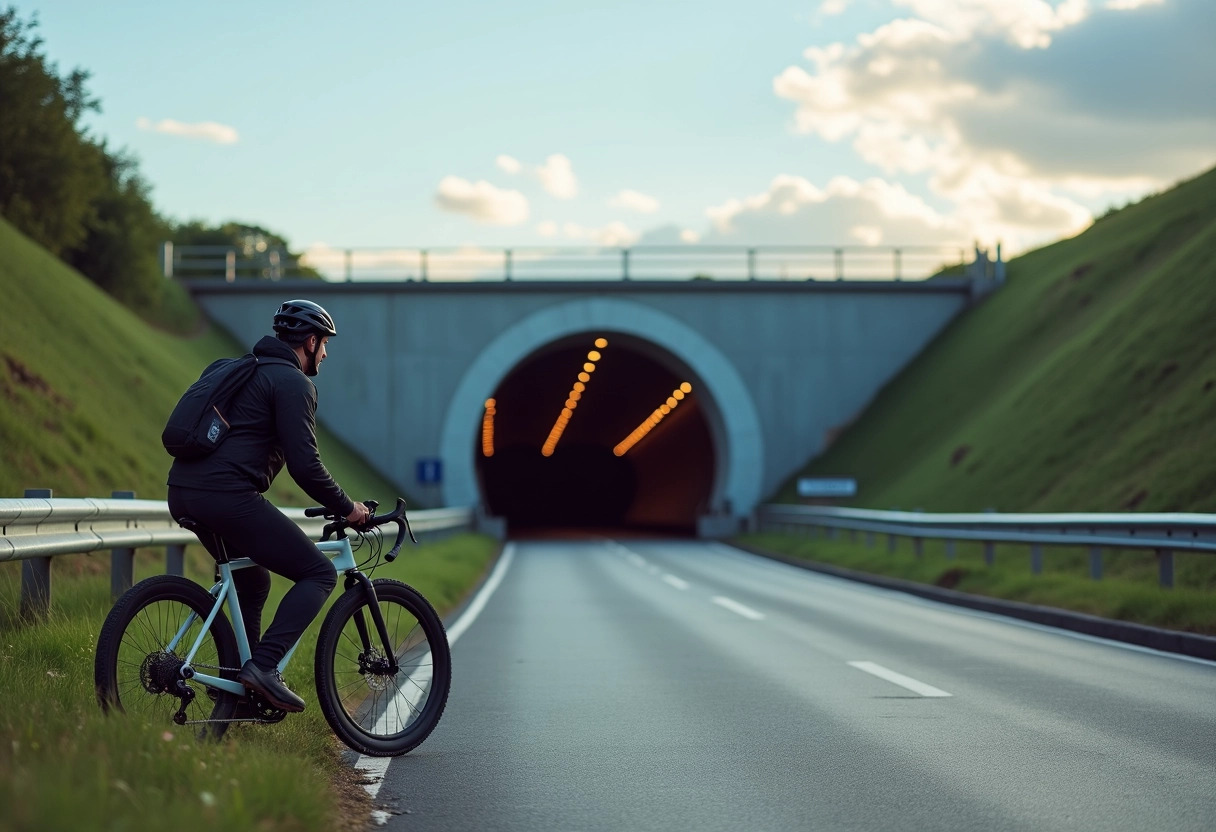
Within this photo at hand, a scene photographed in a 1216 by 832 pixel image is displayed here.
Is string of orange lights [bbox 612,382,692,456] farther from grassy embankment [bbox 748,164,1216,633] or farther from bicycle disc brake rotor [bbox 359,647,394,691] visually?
bicycle disc brake rotor [bbox 359,647,394,691]

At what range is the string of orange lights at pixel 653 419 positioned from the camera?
4584cm

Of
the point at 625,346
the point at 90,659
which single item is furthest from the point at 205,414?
the point at 625,346

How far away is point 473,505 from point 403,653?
1219 inches

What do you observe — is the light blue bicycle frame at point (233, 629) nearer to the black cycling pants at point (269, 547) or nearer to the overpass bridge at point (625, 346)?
the black cycling pants at point (269, 547)

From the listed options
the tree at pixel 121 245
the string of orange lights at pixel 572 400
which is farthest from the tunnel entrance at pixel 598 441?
the tree at pixel 121 245

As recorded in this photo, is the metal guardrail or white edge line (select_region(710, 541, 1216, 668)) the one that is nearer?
white edge line (select_region(710, 541, 1216, 668))

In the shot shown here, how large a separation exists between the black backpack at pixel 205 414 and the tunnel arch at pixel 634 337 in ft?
106

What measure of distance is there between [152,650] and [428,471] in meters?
31.5

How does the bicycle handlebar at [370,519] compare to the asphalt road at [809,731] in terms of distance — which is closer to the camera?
the asphalt road at [809,731]

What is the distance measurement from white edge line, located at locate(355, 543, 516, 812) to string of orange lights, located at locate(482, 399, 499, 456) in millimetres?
18165

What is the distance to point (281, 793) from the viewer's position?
419cm

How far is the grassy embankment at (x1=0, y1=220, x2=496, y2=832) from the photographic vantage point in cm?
371

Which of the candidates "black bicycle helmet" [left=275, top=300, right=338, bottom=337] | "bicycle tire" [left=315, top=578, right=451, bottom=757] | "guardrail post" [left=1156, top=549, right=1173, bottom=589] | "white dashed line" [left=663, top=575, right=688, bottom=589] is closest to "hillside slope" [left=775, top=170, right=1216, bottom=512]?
"guardrail post" [left=1156, top=549, right=1173, bottom=589]

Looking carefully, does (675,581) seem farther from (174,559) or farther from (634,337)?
(634,337)
